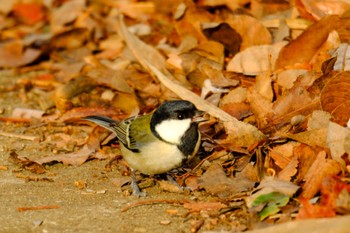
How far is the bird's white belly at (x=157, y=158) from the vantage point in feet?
16.5

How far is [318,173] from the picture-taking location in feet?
14.8

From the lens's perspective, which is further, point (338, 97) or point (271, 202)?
point (338, 97)

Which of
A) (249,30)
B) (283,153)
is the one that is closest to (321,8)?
(249,30)

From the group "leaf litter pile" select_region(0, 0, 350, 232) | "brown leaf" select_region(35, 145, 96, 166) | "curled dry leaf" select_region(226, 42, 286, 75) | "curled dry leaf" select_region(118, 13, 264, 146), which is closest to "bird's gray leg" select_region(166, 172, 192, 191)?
"leaf litter pile" select_region(0, 0, 350, 232)

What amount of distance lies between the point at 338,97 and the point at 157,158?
53.0 inches

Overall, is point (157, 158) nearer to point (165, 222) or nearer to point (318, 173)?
point (165, 222)

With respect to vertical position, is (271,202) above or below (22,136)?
above

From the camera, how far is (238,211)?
4527 mm

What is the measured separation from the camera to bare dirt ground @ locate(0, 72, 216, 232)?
14.5ft

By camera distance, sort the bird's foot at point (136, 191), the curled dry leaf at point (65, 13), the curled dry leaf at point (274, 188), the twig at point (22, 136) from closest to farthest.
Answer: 1. the curled dry leaf at point (274, 188)
2. the bird's foot at point (136, 191)
3. the twig at point (22, 136)
4. the curled dry leaf at point (65, 13)

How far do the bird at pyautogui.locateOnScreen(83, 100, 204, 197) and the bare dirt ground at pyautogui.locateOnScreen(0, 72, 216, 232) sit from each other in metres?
0.20

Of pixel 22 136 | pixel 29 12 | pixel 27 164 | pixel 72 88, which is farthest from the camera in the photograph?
pixel 29 12

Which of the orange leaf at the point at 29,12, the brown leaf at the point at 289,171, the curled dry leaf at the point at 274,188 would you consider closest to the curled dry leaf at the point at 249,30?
the brown leaf at the point at 289,171

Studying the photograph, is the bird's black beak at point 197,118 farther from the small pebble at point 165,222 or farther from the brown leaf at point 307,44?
the brown leaf at point 307,44
